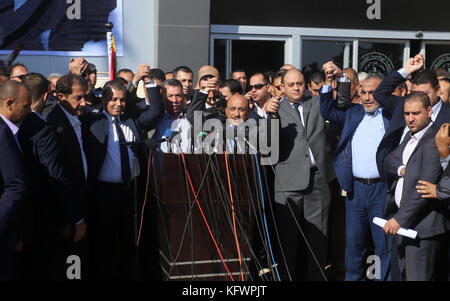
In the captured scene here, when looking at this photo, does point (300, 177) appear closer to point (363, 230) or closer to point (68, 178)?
point (363, 230)

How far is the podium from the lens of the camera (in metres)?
4.27

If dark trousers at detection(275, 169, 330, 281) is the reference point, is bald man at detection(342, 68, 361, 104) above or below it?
above

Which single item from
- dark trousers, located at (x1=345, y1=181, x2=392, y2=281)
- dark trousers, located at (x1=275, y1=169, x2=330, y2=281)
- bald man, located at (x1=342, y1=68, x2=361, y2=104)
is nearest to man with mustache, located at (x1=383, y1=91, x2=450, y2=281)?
dark trousers, located at (x1=345, y1=181, x2=392, y2=281)

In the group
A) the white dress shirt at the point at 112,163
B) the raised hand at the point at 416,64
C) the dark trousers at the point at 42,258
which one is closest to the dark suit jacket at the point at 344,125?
the raised hand at the point at 416,64

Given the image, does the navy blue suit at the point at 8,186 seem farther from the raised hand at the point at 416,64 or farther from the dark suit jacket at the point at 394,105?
the raised hand at the point at 416,64

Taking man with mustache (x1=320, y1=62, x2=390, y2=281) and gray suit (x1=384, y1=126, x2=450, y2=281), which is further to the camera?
man with mustache (x1=320, y1=62, x2=390, y2=281)

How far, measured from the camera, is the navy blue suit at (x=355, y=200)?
5230mm

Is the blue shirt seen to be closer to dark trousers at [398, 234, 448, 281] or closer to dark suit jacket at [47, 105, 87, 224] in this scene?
dark trousers at [398, 234, 448, 281]

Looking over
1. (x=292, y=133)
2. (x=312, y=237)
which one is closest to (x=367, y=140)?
(x=292, y=133)

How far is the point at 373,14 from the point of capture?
10.3m

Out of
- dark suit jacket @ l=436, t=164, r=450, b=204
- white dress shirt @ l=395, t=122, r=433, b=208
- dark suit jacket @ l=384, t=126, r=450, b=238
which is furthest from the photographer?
white dress shirt @ l=395, t=122, r=433, b=208

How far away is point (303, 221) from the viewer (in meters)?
5.37

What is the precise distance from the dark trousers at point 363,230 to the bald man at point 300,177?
22cm

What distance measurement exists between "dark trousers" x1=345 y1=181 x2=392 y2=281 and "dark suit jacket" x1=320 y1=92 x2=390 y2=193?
0.40 feet
